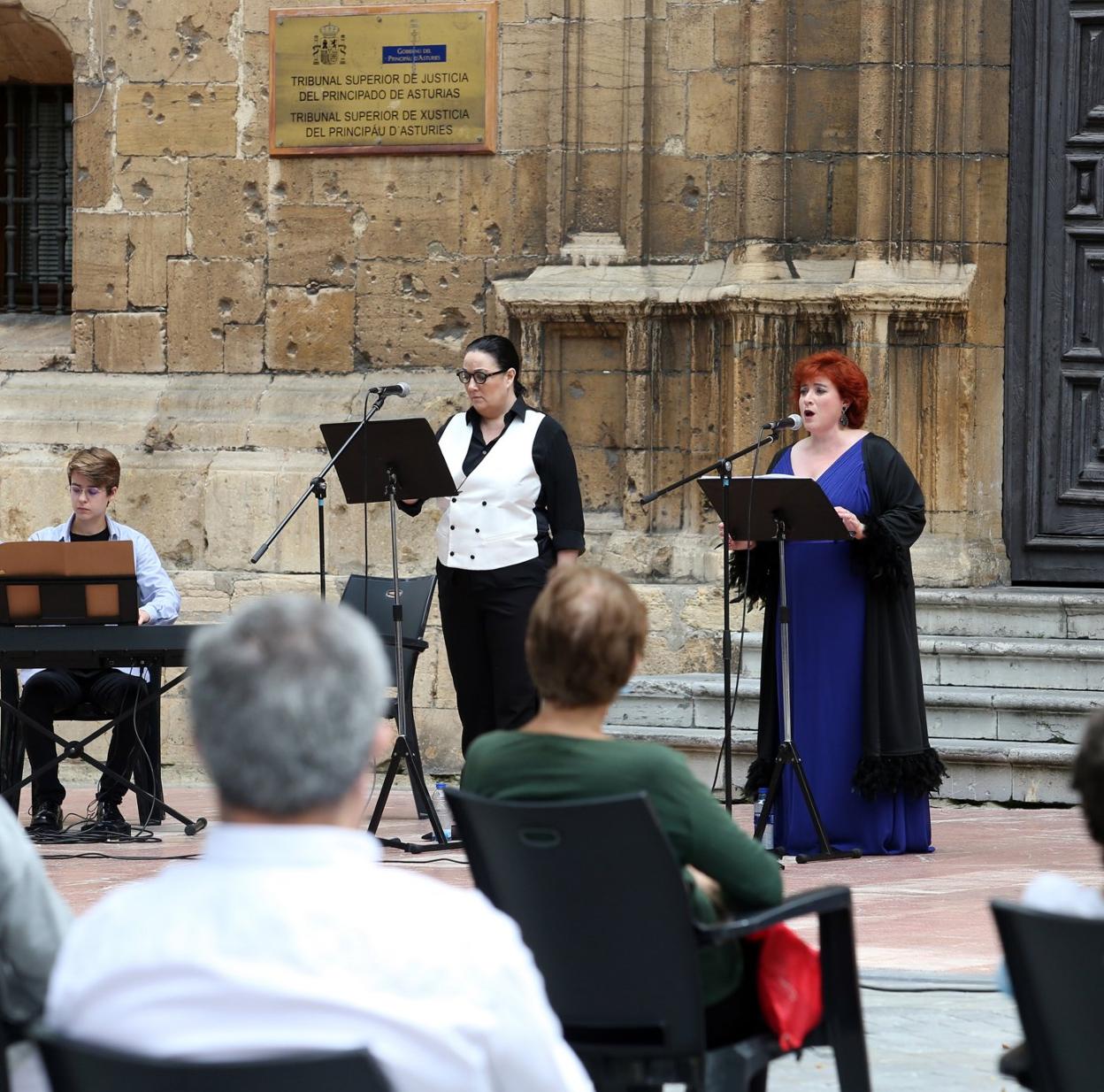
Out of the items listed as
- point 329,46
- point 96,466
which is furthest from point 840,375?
point 329,46

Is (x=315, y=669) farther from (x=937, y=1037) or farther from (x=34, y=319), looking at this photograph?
Result: (x=34, y=319)

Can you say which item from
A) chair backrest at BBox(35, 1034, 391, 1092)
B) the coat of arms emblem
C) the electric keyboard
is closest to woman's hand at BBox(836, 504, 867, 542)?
the electric keyboard

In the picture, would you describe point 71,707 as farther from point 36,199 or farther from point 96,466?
point 36,199

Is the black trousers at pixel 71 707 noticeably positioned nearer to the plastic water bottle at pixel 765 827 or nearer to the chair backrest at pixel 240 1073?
the plastic water bottle at pixel 765 827

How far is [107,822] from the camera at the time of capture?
7.55 m

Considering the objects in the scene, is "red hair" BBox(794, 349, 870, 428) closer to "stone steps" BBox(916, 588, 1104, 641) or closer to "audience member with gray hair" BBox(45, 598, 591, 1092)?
"stone steps" BBox(916, 588, 1104, 641)

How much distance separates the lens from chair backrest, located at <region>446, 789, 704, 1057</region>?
2.90m

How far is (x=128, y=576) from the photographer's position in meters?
7.26

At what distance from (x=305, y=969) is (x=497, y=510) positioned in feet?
16.9

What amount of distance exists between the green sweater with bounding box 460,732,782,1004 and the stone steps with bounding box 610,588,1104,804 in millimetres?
5211

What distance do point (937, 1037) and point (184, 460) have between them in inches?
250

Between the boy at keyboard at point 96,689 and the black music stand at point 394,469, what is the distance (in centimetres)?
116

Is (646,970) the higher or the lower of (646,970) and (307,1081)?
the lower

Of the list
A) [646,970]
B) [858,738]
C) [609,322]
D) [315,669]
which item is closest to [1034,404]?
[609,322]
